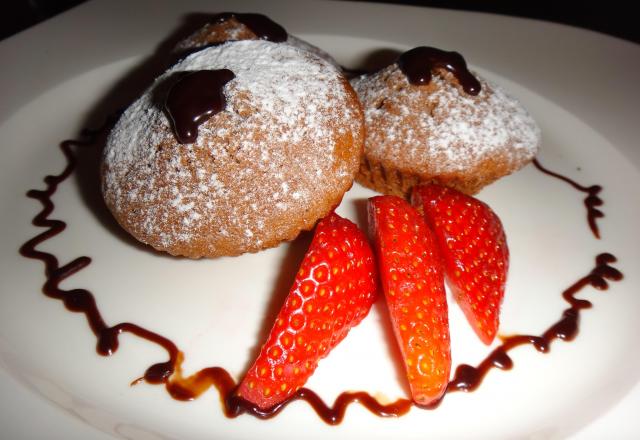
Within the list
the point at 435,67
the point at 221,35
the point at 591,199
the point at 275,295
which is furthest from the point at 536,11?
the point at 275,295

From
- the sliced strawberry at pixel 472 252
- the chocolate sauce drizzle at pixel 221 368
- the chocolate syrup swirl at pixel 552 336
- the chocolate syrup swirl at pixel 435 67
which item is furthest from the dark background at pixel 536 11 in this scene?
the sliced strawberry at pixel 472 252

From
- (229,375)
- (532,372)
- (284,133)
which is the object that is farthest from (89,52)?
(532,372)

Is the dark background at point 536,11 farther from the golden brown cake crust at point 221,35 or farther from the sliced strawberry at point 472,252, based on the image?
the sliced strawberry at point 472,252

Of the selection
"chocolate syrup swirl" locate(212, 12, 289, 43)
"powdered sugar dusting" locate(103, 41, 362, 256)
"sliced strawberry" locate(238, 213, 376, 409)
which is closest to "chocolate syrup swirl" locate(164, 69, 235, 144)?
"powdered sugar dusting" locate(103, 41, 362, 256)

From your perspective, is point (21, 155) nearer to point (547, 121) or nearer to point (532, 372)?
point (532, 372)

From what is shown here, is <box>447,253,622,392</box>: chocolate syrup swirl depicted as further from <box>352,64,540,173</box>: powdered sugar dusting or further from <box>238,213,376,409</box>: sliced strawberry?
<box>352,64,540,173</box>: powdered sugar dusting

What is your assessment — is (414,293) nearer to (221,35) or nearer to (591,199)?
(591,199)
